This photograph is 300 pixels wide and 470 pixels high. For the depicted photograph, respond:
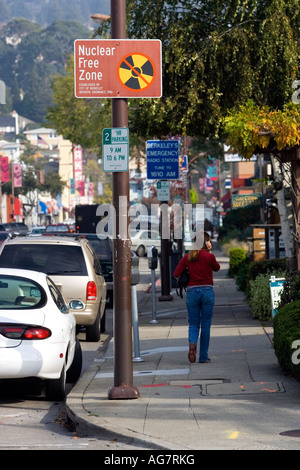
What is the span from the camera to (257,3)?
18031 millimetres

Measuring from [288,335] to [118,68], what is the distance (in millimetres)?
3614

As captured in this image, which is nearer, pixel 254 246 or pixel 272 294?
pixel 272 294

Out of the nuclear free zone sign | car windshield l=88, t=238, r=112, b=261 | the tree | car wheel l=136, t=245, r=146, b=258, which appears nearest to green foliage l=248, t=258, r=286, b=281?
car windshield l=88, t=238, r=112, b=261

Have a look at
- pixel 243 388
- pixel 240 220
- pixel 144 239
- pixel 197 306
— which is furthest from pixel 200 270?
pixel 240 220

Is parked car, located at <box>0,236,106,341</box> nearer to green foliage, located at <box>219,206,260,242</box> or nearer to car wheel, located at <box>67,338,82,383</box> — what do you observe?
car wheel, located at <box>67,338,82,383</box>

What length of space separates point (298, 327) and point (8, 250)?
6.97m

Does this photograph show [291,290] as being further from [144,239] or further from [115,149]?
[144,239]

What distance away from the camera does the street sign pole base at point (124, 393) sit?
398 inches

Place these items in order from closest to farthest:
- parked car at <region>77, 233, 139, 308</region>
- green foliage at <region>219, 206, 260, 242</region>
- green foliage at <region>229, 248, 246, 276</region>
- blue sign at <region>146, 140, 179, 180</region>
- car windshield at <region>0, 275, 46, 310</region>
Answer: car windshield at <region>0, 275, 46, 310</region> < blue sign at <region>146, 140, 179, 180</region> < parked car at <region>77, 233, 139, 308</region> < green foliage at <region>229, 248, 246, 276</region> < green foliage at <region>219, 206, 260, 242</region>

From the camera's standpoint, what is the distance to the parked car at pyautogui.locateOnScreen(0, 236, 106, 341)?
16078mm

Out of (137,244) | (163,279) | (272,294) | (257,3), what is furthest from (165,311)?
(137,244)

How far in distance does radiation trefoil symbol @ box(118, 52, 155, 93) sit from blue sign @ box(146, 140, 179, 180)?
10618 millimetres

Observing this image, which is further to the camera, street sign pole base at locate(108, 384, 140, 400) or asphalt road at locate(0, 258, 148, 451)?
street sign pole base at locate(108, 384, 140, 400)
